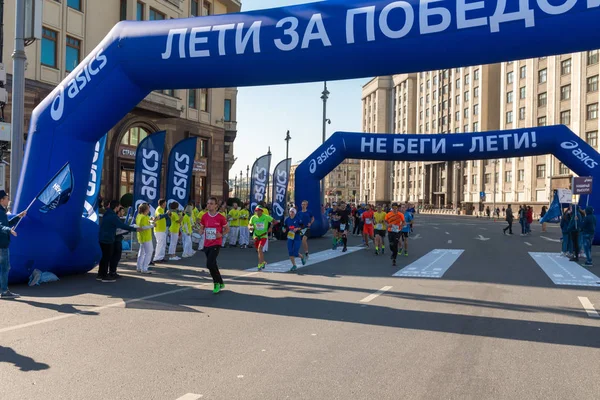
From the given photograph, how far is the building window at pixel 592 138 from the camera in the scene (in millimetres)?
53781

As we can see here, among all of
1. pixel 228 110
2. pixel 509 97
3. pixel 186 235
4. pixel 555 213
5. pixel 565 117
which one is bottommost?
pixel 186 235

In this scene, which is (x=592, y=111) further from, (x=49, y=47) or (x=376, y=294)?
(x=376, y=294)

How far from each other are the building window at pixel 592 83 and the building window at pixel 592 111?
1589 millimetres

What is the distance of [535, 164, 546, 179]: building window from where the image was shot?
206 ft

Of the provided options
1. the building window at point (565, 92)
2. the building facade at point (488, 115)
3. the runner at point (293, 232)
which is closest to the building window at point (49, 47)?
the runner at point (293, 232)

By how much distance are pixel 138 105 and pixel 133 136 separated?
311 centimetres

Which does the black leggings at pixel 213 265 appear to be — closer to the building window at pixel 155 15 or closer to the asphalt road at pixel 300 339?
the asphalt road at pixel 300 339

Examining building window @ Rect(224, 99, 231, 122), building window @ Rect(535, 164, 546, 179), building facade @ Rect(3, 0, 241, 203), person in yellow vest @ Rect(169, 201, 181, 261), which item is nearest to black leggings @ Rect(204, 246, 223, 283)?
person in yellow vest @ Rect(169, 201, 181, 261)

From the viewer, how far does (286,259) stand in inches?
598

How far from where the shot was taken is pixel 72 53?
23.9 meters

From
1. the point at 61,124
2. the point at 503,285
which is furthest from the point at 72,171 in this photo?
the point at 503,285

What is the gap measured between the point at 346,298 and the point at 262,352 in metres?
3.50

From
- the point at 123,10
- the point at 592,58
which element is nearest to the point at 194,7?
the point at 123,10

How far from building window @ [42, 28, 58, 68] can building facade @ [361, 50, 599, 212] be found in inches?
2043
